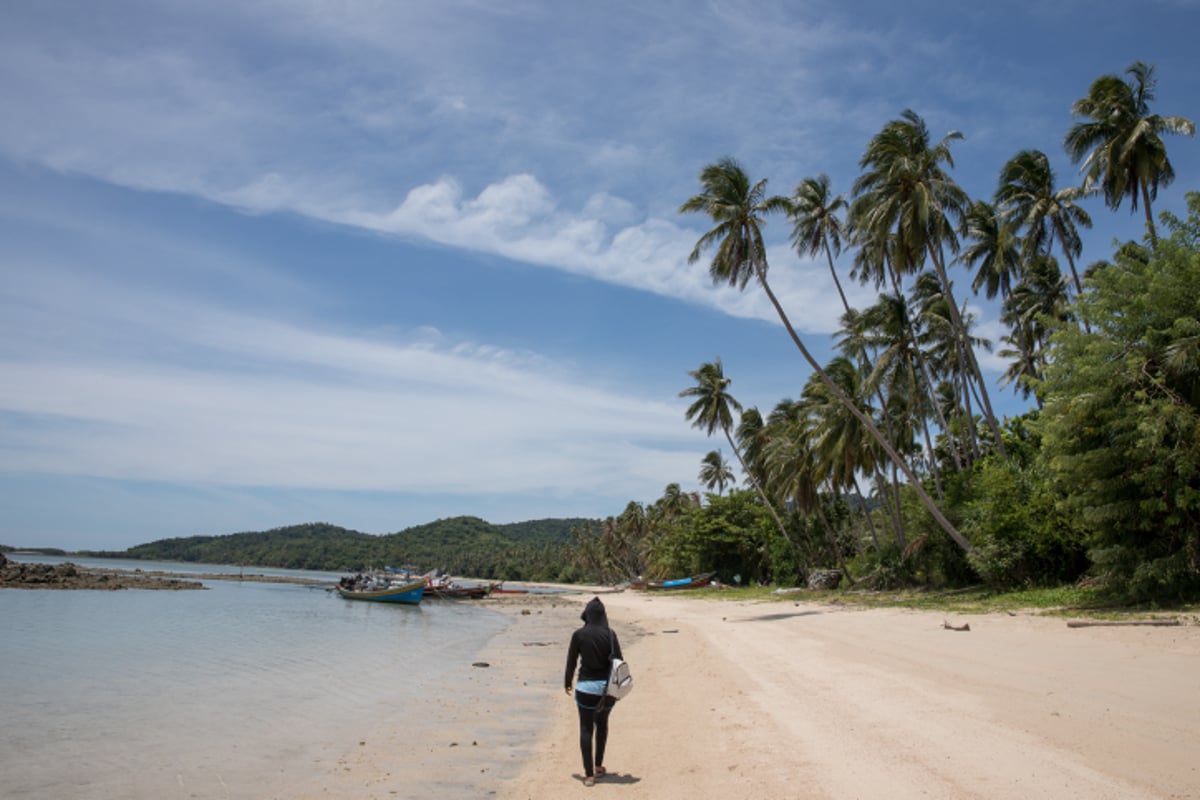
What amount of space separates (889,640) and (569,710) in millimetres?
7199

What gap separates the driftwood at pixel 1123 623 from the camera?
38.4 ft

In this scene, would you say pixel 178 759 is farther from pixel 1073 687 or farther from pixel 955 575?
pixel 955 575

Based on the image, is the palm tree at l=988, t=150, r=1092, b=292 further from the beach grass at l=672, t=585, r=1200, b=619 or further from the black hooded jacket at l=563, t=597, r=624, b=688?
the black hooded jacket at l=563, t=597, r=624, b=688

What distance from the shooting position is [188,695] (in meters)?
12.8

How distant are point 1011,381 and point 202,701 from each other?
44715 mm

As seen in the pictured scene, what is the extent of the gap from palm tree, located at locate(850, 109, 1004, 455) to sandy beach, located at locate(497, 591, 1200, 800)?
46.8 feet

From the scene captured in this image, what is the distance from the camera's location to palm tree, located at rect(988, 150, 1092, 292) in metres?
26.7

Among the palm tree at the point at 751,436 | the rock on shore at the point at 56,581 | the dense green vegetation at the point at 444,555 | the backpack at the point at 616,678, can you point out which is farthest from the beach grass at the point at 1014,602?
the dense green vegetation at the point at 444,555

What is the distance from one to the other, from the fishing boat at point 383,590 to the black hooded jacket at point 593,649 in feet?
142

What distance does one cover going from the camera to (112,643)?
2078 cm

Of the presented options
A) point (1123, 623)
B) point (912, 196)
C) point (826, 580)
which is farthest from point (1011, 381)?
point (1123, 623)

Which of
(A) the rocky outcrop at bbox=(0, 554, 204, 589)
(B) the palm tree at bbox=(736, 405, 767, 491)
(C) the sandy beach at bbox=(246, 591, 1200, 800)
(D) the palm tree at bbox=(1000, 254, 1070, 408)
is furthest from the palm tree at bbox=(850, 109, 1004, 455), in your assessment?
(A) the rocky outcrop at bbox=(0, 554, 204, 589)

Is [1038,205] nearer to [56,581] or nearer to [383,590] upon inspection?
[383,590]

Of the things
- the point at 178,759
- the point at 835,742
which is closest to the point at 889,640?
the point at 835,742
